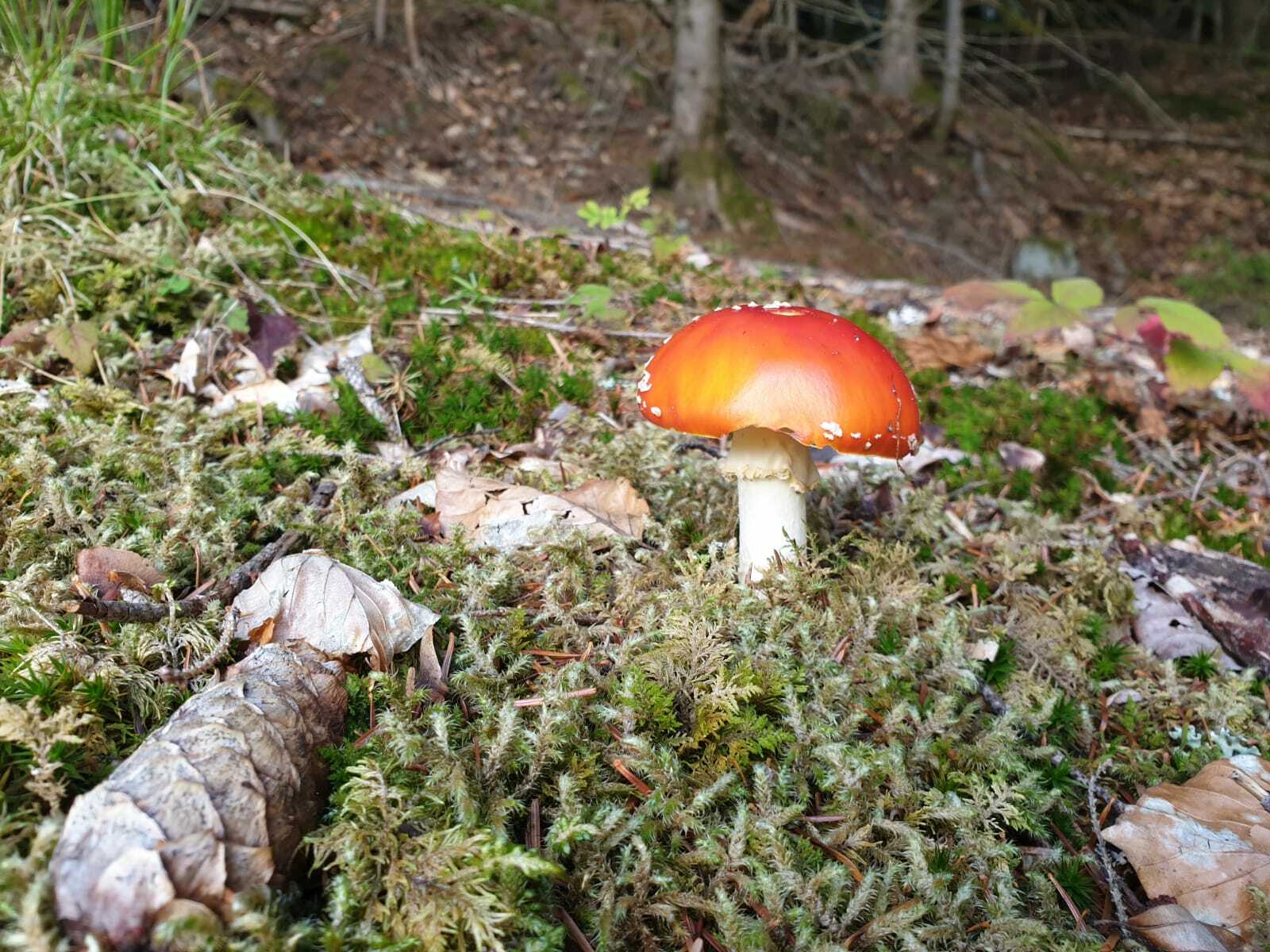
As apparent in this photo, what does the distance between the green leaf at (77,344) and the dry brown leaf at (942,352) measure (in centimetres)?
361

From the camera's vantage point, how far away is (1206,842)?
167 centimetres

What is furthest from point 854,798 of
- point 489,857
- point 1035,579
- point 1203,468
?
point 1203,468

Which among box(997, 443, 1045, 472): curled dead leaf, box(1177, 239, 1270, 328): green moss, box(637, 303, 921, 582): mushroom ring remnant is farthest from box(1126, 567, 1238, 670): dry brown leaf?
box(1177, 239, 1270, 328): green moss

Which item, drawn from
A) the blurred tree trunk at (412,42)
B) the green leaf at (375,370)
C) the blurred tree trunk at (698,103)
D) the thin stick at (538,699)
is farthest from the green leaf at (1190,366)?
the blurred tree trunk at (412,42)

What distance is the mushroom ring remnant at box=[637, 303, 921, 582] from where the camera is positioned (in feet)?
5.94

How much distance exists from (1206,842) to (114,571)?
2569 mm

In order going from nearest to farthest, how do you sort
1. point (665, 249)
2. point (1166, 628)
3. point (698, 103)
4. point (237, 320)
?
point (1166, 628), point (237, 320), point (665, 249), point (698, 103)

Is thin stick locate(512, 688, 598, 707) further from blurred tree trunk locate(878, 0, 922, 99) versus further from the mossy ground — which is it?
blurred tree trunk locate(878, 0, 922, 99)

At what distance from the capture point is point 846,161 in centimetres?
1151

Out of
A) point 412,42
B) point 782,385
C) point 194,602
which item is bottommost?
point 194,602

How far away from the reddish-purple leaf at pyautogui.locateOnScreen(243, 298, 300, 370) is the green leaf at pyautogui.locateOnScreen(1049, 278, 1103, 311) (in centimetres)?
349

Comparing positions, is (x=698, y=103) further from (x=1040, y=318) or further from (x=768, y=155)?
(x=1040, y=318)

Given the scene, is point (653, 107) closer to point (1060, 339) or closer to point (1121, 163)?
point (1060, 339)

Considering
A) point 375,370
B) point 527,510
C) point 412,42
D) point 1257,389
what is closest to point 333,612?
point 527,510
